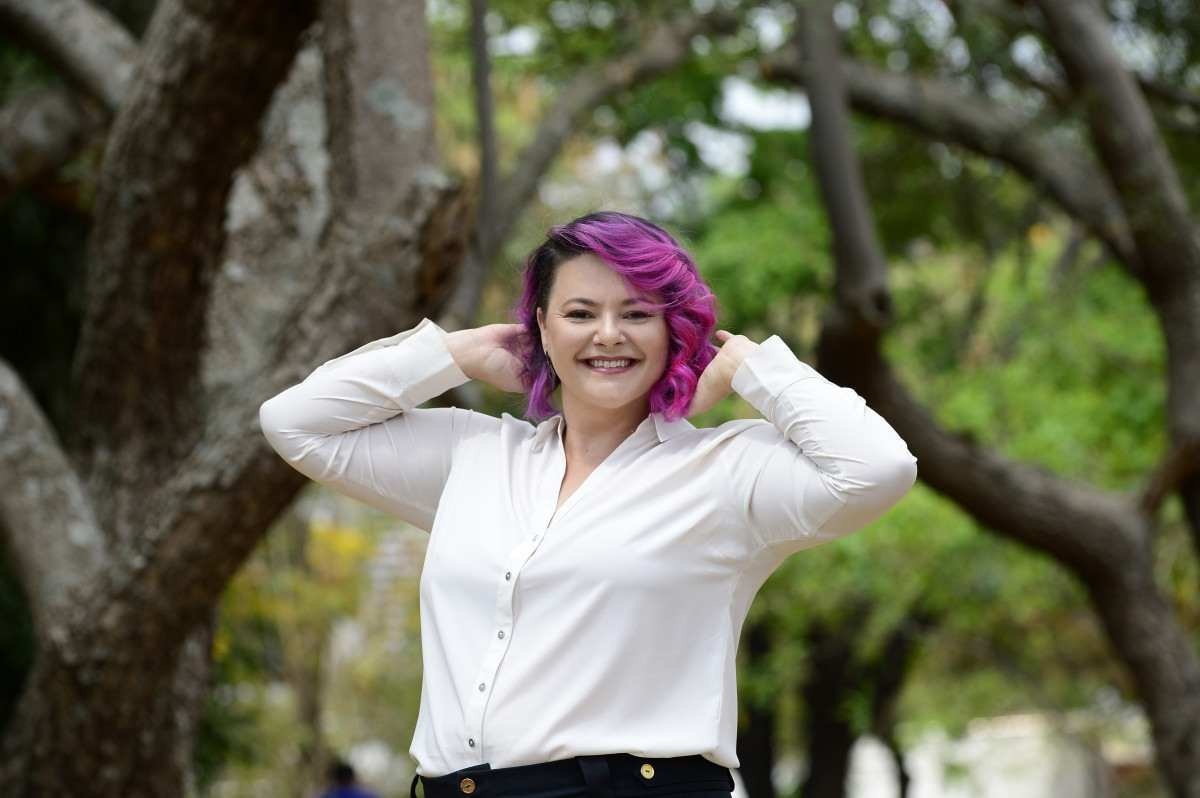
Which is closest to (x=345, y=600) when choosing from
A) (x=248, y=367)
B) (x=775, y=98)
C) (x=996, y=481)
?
(x=775, y=98)

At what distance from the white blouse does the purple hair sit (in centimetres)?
7

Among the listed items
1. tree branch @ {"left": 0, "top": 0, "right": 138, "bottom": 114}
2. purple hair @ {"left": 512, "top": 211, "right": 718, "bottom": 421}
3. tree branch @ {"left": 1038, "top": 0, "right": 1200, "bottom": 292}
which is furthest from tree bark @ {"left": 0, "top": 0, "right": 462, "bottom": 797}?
tree branch @ {"left": 1038, "top": 0, "right": 1200, "bottom": 292}

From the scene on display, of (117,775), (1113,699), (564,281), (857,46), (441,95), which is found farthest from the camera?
(1113,699)

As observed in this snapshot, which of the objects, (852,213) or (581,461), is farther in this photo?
(852,213)

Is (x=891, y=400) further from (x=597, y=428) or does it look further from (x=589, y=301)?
(x=589, y=301)

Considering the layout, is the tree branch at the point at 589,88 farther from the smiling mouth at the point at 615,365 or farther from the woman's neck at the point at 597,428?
the smiling mouth at the point at 615,365

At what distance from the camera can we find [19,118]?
6738 millimetres

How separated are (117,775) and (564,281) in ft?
10.4

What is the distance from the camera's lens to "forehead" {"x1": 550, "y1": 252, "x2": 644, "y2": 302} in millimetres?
2480

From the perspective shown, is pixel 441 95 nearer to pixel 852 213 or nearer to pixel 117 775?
pixel 852 213

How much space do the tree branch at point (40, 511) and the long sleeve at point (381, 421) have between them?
258 cm

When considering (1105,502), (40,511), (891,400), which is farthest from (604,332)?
(1105,502)

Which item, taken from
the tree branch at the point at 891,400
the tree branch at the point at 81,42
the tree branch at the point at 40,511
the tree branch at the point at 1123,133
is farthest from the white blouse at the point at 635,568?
the tree branch at the point at 1123,133

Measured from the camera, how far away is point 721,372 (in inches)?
99.9
